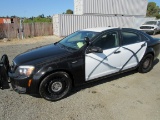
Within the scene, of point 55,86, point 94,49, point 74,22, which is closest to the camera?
point 55,86

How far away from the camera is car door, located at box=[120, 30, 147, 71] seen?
4871 mm

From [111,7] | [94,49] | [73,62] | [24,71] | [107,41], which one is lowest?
[24,71]

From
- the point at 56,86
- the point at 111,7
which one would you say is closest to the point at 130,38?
the point at 56,86

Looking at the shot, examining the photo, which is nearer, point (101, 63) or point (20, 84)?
Answer: point (20, 84)

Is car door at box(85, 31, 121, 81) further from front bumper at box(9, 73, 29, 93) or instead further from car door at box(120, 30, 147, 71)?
front bumper at box(9, 73, 29, 93)

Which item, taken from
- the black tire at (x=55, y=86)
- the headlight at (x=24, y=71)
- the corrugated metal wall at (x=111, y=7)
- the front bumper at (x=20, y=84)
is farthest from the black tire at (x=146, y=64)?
the corrugated metal wall at (x=111, y=7)

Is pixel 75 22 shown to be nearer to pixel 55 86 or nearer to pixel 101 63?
pixel 101 63

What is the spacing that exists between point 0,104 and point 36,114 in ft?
3.17

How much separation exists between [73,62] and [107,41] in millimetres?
1176

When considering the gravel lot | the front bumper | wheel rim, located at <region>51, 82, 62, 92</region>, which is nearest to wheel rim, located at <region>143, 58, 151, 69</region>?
the gravel lot

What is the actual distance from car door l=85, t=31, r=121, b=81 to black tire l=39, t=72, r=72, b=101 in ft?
1.83

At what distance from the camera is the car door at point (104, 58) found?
13.9 ft

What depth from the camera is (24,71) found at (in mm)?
3674

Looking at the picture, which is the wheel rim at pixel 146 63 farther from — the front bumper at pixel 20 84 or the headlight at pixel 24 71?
the front bumper at pixel 20 84
